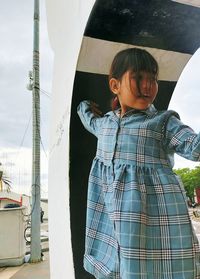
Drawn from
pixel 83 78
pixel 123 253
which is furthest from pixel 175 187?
pixel 83 78

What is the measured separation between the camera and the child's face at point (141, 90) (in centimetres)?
107

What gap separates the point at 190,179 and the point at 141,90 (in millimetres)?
292

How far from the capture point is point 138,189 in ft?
3.28

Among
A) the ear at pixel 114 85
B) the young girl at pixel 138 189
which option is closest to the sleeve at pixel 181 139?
the young girl at pixel 138 189

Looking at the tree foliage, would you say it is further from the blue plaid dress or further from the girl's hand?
the girl's hand

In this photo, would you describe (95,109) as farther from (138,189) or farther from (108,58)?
(138,189)

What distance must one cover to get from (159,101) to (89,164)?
1.10ft

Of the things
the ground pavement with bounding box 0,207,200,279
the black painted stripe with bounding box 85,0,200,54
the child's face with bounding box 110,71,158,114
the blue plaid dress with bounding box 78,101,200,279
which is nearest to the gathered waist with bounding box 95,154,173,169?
the blue plaid dress with bounding box 78,101,200,279

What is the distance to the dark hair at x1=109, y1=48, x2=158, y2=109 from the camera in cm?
107

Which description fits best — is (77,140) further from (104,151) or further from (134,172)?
(134,172)

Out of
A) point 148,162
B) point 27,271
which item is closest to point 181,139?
point 148,162

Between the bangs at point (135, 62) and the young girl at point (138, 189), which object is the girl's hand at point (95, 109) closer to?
the young girl at point (138, 189)

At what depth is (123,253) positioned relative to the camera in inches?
39.1

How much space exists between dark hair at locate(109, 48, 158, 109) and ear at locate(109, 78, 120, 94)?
0.6 inches
